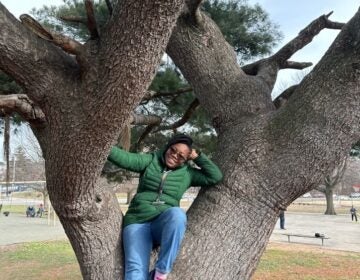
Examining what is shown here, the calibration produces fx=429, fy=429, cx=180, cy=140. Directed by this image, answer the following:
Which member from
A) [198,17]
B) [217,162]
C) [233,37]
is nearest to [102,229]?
[217,162]

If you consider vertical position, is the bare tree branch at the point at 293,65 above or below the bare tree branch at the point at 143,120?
above

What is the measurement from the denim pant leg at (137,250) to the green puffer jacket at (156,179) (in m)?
0.06

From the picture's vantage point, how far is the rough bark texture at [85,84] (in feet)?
5.08

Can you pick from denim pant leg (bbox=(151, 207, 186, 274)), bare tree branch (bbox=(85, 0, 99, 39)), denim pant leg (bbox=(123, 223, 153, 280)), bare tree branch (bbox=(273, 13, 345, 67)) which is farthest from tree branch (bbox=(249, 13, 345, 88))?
bare tree branch (bbox=(85, 0, 99, 39))

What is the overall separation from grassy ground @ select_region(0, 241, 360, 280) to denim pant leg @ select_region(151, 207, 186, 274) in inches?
223

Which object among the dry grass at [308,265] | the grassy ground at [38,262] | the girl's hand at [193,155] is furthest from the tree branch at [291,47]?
the grassy ground at [38,262]

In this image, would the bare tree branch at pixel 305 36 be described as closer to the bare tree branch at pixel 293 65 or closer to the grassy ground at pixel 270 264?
the bare tree branch at pixel 293 65

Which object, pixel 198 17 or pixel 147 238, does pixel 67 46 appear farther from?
pixel 198 17

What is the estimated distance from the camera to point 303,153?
2.17 metres

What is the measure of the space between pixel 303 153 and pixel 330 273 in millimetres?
6318

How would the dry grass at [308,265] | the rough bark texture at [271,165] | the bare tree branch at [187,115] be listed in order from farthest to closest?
the dry grass at [308,265]
the bare tree branch at [187,115]
the rough bark texture at [271,165]

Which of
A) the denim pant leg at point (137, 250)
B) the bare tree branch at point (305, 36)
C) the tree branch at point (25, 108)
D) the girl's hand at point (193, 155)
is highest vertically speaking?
the bare tree branch at point (305, 36)

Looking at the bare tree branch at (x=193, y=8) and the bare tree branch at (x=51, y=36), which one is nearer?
the bare tree branch at (x=51, y=36)

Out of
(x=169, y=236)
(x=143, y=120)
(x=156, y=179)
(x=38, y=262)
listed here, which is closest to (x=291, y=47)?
(x=143, y=120)
